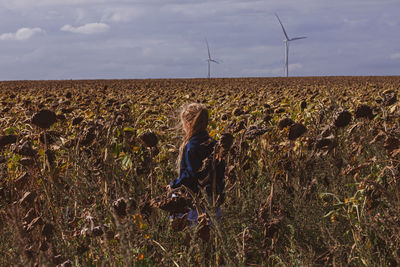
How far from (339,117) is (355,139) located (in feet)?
3.86

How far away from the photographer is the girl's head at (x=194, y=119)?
3824 mm

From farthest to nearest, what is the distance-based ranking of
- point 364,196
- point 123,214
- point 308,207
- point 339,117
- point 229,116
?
point 229,116
point 308,207
point 364,196
point 339,117
point 123,214

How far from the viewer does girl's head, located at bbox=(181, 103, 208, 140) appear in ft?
12.5

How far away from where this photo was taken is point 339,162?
168 inches

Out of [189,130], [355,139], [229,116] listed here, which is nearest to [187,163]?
[189,130]

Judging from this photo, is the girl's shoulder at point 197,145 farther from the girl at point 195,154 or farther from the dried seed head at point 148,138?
the dried seed head at point 148,138

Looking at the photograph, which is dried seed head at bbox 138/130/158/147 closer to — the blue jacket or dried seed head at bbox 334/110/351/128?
the blue jacket

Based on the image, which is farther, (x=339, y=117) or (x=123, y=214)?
(x=339, y=117)

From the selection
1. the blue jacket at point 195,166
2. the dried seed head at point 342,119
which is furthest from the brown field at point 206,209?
the blue jacket at point 195,166

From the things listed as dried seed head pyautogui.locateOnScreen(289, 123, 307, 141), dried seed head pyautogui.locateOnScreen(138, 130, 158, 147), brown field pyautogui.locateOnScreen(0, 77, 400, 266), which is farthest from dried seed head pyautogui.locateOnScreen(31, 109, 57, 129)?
dried seed head pyautogui.locateOnScreen(289, 123, 307, 141)

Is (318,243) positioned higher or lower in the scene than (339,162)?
lower

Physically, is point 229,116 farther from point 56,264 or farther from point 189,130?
point 56,264

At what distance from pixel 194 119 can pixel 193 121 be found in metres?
0.02

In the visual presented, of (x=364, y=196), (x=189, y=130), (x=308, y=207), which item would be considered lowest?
(x=308, y=207)
